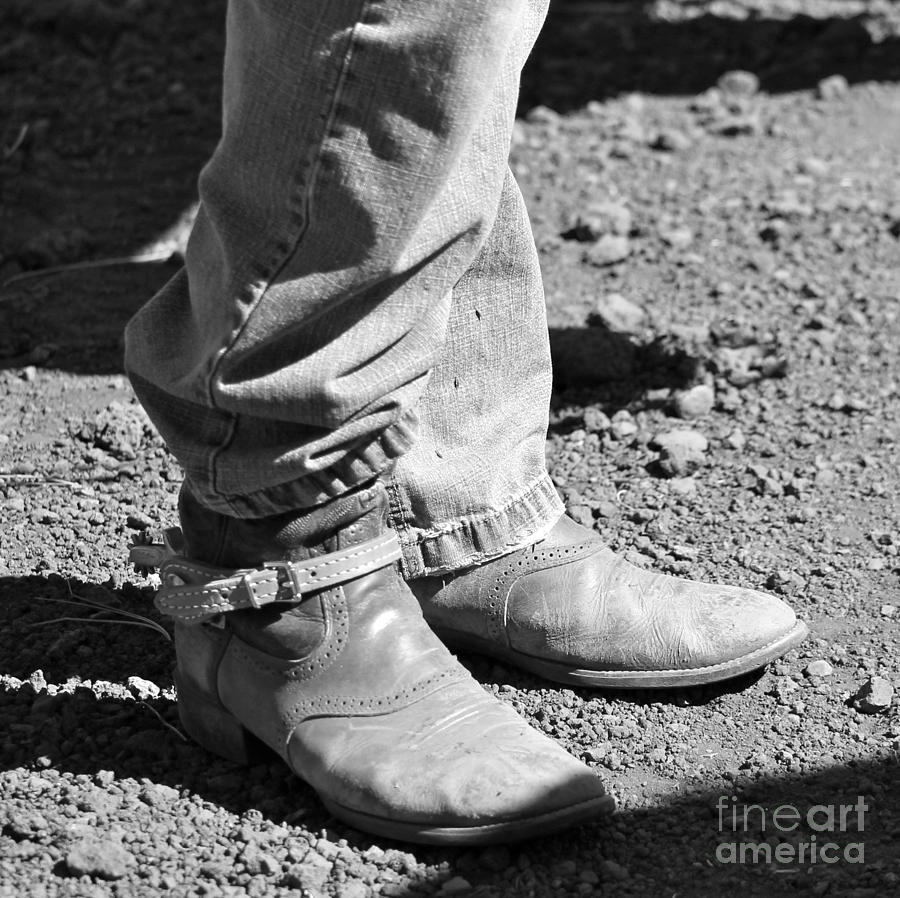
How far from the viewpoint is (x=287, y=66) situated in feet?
4.22

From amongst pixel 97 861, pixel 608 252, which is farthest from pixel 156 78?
pixel 97 861

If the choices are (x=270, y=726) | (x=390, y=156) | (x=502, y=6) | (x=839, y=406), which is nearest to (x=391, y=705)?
(x=270, y=726)

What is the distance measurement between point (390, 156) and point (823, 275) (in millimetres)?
2366

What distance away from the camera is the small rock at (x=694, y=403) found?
9.05 feet

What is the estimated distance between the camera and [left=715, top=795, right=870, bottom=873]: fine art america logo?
1.56 m

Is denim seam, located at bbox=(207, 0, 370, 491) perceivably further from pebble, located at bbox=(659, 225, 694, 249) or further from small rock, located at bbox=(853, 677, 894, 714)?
pebble, located at bbox=(659, 225, 694, 249)

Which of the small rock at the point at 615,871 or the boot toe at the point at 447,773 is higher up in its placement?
the boot toe at the point at 447,773

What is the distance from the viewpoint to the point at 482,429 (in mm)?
1832

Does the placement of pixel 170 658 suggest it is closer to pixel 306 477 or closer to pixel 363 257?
pixel 306 477

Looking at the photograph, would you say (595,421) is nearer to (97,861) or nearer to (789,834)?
(789,834)

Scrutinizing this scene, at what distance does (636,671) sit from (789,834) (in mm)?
319

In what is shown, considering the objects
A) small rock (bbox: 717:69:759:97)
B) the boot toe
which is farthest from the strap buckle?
small rock (bbox: 717:69:759:97)

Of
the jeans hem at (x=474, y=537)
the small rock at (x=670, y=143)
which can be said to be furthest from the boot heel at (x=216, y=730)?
the small rock at (x=670, y=143)

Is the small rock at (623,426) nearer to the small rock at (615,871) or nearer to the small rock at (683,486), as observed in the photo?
the small rock at (683,486)
